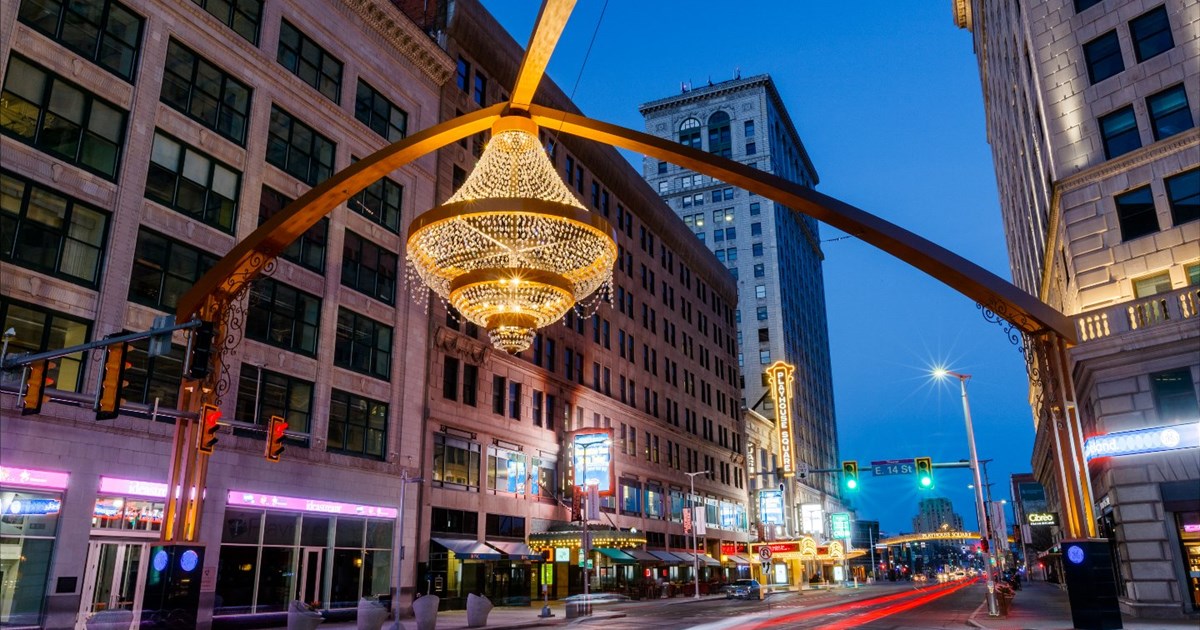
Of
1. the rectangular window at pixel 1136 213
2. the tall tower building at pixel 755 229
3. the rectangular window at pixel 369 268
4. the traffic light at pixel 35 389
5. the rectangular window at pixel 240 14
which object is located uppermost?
the tall tower building at pixel 755 229

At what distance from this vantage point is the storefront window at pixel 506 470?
157 feet

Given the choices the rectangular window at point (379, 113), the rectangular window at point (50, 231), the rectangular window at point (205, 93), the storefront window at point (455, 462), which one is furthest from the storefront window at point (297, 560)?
the rectangular window at point (379, 113)

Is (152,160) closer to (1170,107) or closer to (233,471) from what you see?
(233,471)

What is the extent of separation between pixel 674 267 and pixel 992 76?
34.5 metres

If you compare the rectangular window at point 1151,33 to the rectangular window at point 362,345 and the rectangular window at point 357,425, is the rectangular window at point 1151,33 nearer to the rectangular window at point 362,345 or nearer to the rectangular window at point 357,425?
the rectangular window at point 362,345

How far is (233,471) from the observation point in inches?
1218

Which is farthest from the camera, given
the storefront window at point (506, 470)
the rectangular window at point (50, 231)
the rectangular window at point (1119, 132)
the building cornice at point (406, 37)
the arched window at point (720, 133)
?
the arched window at point (720, 133)

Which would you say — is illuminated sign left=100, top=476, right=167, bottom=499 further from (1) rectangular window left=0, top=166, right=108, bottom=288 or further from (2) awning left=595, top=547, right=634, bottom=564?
(2) awning left=595, top=547, right=634, bottom=564

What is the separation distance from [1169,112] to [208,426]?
3230 centimetres

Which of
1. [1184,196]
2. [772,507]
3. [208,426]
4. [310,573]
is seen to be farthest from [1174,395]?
[772,507]

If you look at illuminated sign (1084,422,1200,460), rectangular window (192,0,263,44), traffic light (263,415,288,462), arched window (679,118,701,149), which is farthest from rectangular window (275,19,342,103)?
arched window (679,118,701,149)

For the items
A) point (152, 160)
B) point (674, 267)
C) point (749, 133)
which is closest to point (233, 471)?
point (152, 160)

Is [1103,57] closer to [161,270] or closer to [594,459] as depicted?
[161,270]

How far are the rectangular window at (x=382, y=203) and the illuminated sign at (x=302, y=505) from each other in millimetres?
13802
